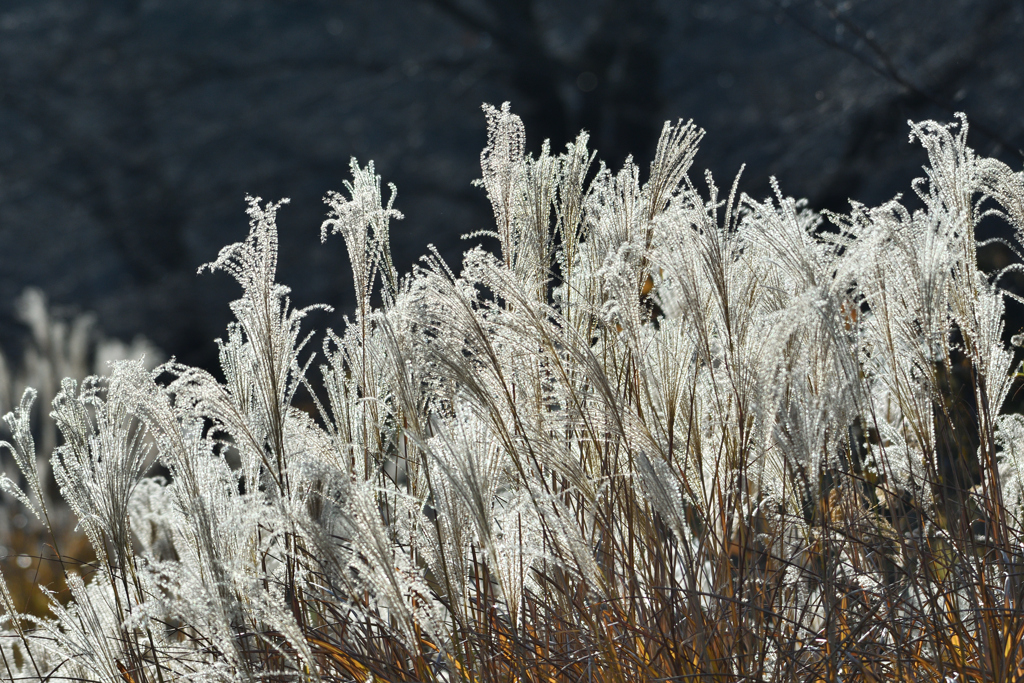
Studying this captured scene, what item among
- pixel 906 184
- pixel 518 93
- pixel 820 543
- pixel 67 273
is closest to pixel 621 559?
pixel 820 543

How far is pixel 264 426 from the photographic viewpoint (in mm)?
1524

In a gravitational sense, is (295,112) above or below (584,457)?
above

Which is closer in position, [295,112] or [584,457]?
[584,457]

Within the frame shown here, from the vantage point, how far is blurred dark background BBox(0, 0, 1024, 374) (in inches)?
Result: 336

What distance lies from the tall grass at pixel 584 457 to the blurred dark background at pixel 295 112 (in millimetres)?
6219

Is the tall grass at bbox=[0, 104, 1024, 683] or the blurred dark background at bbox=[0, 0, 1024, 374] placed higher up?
the blurred dark background at bbox=[0, 0, 1024, 374]

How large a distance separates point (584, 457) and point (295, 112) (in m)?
9.11

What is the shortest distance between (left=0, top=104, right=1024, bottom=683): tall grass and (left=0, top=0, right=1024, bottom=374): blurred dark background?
20.4ft

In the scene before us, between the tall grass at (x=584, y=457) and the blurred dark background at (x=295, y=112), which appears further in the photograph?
the blurred dark background at (x=295, y=112)

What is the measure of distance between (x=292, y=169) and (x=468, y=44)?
244cm

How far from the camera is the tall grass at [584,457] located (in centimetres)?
130

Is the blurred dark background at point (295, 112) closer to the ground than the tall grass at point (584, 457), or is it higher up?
higher up

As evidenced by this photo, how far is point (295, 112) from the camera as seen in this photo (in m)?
9.88

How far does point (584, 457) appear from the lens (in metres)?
1.66
